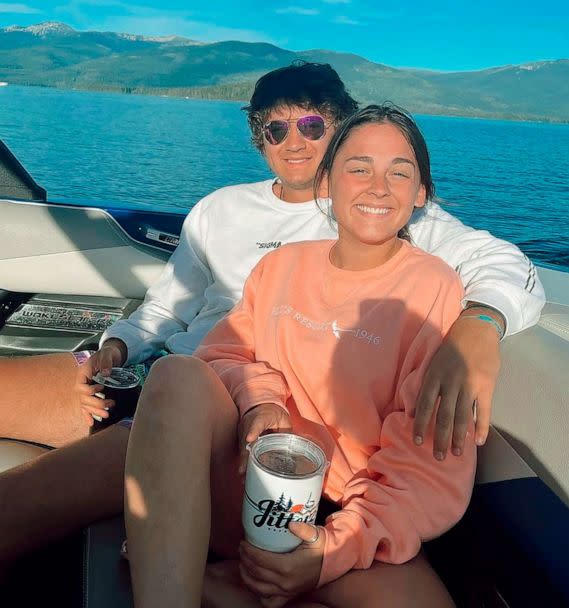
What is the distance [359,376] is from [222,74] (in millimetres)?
145806

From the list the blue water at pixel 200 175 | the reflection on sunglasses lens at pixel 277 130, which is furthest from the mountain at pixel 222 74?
the reflection on sunglasses lens at pixel 277 130

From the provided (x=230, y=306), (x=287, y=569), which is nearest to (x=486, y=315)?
(x=287, y=569)

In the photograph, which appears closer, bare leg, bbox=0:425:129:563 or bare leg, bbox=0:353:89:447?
bare leg, bbox=0:425:129:563

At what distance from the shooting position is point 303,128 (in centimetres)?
210

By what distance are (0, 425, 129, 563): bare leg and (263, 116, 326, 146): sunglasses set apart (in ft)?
3.89

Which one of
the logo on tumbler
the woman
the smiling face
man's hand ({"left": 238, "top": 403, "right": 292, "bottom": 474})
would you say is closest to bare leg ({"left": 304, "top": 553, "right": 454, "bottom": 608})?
the woman

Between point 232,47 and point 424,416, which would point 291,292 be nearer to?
point 424,416

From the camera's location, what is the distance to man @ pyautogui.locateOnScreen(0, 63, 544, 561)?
4.18ft

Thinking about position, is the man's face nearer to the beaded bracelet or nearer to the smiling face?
the smiling face

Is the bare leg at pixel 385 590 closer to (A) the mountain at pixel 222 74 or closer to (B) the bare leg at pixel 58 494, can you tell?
(B) the bare leg at pixel 58 494

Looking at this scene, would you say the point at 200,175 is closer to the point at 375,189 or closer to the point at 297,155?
the point at 297,155

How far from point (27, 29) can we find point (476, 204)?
20321cm

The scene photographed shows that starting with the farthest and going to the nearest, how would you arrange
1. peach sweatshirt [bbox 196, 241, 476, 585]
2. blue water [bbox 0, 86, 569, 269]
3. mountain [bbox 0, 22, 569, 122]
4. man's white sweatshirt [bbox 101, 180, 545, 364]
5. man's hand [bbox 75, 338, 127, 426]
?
mountain [bbox 0, 22, 569, 122], blue water [bbox 0, 86, 569, 269], man's white sweatshirt [bbox 101, 180, 545, 364], man's hand [bbox 75, 338, 127, 426], peach sweatshirt [bbox 196, 241, 476, 585]

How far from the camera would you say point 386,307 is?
1395 millimetres
